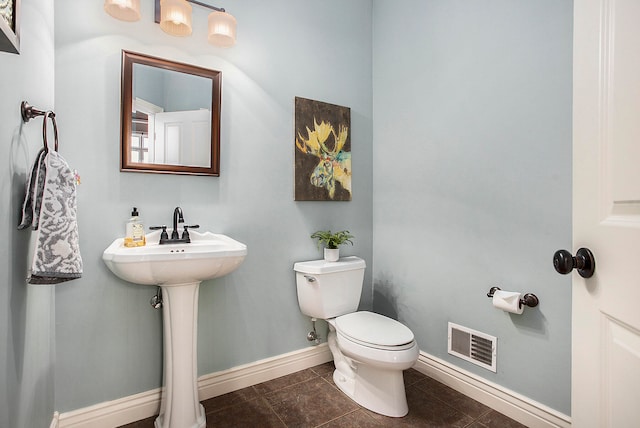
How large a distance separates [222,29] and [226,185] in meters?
0.82

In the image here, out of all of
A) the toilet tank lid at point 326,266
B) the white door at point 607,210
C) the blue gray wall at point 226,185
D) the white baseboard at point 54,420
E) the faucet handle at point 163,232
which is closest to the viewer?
the white door at point 607,210

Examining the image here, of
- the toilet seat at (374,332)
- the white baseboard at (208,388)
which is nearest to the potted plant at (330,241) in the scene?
the toilet seat at (374,332)

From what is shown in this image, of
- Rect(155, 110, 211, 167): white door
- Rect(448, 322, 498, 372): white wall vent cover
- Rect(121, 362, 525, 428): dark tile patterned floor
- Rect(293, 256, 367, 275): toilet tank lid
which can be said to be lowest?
Rect(121, 362, 525, 428): dark tile patterned floor

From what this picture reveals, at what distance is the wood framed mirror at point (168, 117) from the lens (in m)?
1.63

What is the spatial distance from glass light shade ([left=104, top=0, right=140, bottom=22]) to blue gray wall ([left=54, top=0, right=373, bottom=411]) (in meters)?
0.11

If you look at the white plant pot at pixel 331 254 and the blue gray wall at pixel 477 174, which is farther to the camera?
the white plant pot at pixel 331 254

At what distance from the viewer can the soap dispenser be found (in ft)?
5.13

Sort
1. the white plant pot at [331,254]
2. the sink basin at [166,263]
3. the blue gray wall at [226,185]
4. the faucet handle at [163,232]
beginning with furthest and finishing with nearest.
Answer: the white plant pot at [331,254], the faucet handle at [163,232], the blue gray wall at [226,185], the sink basin at [166,263]

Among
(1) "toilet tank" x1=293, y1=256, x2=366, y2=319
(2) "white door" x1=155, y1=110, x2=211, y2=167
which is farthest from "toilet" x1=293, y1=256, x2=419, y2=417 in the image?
(2) "white door" x1=155, y1=110, x2=211, y2=167

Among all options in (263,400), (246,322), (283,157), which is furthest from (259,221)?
(263,400)

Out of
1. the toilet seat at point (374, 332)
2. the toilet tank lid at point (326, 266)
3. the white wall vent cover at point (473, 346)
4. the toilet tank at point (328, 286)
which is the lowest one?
the white wall vent cover at point (473, 346)

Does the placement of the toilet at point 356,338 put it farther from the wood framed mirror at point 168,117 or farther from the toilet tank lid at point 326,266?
the wood framed mirror at point 168,117

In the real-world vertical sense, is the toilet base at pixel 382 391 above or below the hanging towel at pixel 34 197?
below

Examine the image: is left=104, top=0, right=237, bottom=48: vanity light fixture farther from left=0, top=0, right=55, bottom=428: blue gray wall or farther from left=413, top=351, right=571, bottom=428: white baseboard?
left=413, top=351, right=571, bottom=428: white baseboard
